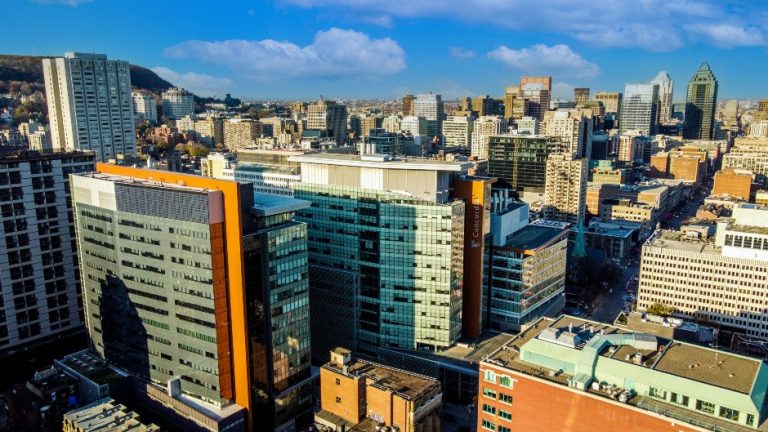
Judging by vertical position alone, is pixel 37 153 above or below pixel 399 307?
above

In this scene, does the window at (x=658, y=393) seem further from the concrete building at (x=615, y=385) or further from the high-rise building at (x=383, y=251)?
the high-rise building at (x=383, y=251)

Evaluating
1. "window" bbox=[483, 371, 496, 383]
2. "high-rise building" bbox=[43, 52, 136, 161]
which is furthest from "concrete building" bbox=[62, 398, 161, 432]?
"high-rise building" bbox=[43, 52, 136, 161]

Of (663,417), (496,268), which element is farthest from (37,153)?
(663,417)

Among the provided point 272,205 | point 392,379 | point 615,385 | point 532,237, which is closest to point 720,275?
point 532,237

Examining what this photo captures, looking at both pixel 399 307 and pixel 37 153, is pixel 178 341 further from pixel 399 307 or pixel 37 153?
pixel 37 153

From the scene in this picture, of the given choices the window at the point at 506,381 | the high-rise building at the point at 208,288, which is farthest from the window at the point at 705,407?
the high-rise building at the point at 208,288

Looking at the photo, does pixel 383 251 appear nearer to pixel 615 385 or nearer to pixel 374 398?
pixel 374 398
